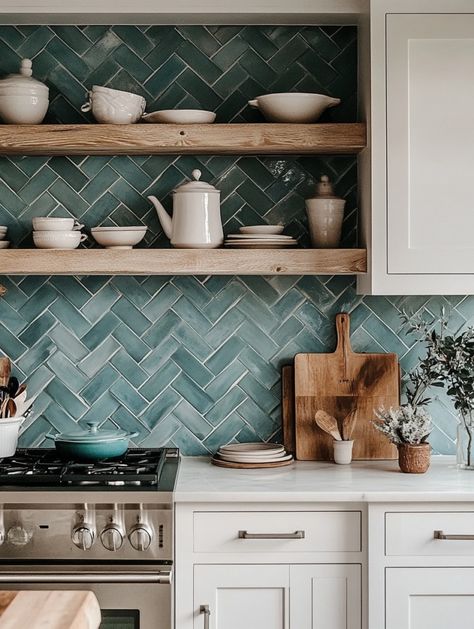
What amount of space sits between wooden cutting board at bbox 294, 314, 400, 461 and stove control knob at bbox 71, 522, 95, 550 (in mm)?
857

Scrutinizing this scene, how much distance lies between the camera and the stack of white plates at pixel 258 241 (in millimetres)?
2861

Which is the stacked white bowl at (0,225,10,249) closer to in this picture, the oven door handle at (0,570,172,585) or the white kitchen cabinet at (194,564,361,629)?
the oven door handle at (0,570,172,585)

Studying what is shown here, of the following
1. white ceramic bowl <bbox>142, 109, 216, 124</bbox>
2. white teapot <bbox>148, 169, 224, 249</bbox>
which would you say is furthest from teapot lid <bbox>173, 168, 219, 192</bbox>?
white ceramic bowl <bbox>142, 109, 216, 124</bbox>

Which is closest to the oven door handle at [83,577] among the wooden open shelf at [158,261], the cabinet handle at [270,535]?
the cabinet handle at [270,535]

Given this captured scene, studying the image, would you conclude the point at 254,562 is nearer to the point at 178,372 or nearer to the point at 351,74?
the point at 178,372

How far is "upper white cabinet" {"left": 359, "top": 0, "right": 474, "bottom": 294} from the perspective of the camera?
9.01ft

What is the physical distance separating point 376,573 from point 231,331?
98cm

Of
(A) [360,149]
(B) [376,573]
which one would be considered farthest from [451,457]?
(A) [360,149]

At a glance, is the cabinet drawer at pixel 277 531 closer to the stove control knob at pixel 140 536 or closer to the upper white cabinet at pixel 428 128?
the stove control knob at pixel 140 536

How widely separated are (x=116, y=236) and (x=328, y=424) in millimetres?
927

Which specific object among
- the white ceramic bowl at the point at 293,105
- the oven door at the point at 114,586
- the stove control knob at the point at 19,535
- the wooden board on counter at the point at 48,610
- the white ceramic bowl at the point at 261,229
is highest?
the white ceramic bowl at the point at 293,105

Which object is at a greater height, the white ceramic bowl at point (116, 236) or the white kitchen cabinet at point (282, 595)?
the white ceramic bowl at point (116, 236)

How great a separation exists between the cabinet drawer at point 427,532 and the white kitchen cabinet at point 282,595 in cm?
14

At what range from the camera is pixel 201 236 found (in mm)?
2859
